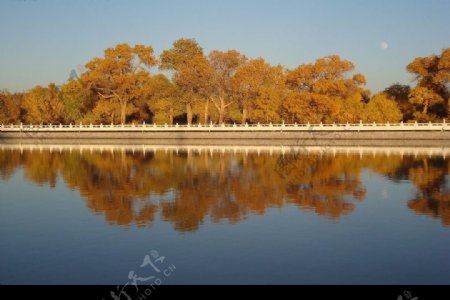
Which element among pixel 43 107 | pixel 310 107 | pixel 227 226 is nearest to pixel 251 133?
pixel 310 107

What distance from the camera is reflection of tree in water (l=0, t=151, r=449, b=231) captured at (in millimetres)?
19125

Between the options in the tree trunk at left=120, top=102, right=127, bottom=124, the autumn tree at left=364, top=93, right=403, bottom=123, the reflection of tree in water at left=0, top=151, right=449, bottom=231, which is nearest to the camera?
the reflection of tree in water at left=0, top=151, right=449, bottom=231

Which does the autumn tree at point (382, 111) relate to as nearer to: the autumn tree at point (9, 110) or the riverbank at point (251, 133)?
the riverbank at point (251, 133)

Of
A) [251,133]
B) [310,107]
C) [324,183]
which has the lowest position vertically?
[324,183]

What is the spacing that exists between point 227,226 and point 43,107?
68123 mm

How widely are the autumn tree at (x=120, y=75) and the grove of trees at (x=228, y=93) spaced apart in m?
0.13

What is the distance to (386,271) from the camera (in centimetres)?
1172

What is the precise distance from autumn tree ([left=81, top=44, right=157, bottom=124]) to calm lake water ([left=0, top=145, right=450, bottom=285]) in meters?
40.9

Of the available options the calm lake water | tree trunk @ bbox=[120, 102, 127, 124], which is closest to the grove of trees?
tree trunk @ bbox=[120, 102, 127, 124]

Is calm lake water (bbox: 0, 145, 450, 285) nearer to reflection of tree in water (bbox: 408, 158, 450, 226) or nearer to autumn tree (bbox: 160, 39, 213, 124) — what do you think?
reflection of tree in water (bbox: 408, 158, 450, 226)

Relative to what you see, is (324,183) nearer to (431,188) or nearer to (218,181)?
(431,188)

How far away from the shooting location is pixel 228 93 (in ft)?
229

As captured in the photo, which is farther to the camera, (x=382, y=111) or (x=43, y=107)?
(x=43, y=107)
